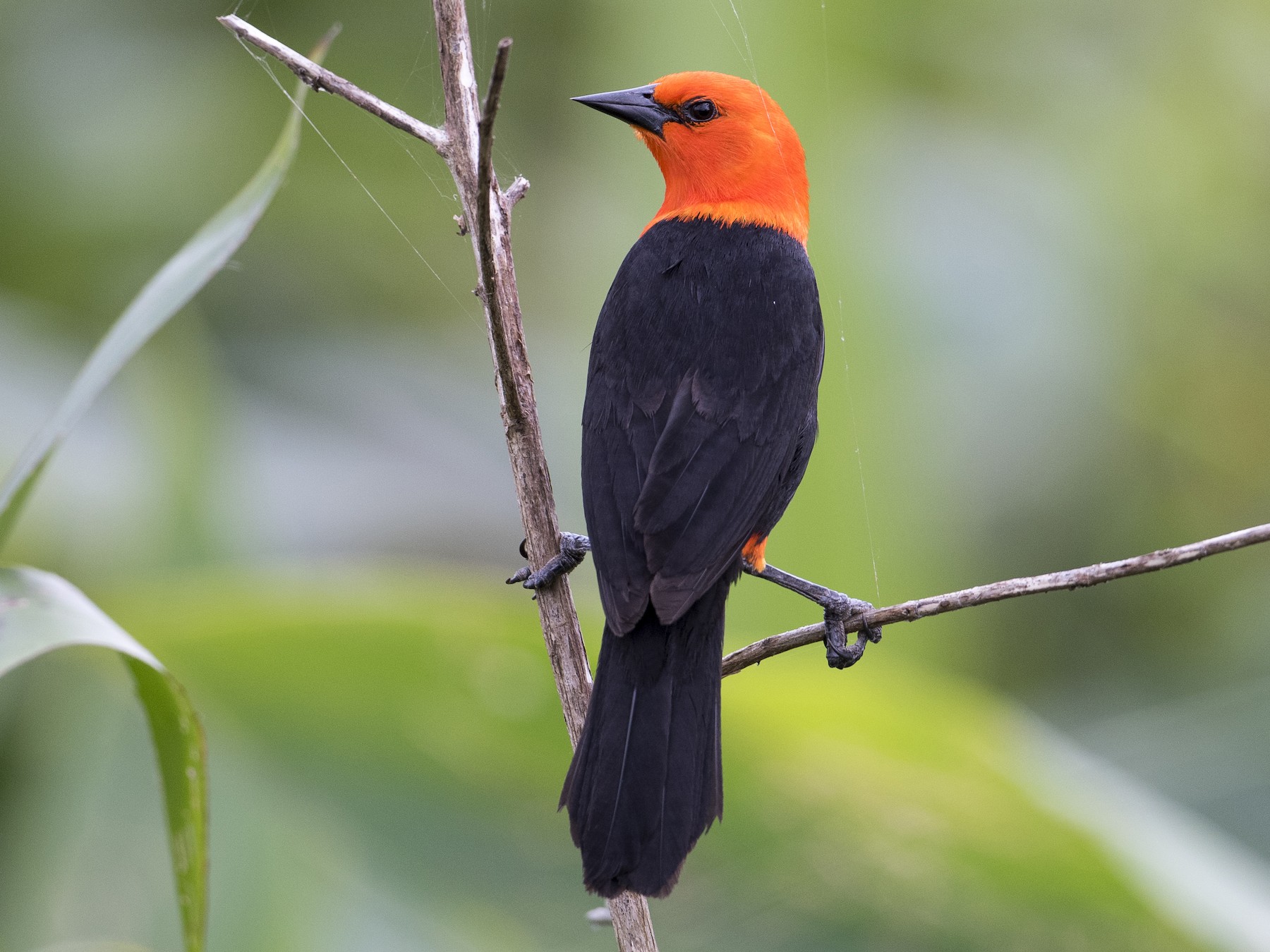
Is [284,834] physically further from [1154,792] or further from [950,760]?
[1154,792]

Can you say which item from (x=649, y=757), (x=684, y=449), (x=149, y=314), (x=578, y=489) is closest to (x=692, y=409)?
(x=684, y=449)

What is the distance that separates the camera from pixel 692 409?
6.46 ft

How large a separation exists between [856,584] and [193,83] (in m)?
2.96

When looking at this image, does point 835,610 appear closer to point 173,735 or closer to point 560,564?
point 560,564

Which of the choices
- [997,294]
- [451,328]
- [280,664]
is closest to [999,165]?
[997,294]

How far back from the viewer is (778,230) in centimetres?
236

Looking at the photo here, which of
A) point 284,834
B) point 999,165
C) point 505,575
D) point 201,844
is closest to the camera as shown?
point 201,844

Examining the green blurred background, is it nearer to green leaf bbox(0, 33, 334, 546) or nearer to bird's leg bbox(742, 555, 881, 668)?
bird's leg bbox(742, 555, 881, 668)

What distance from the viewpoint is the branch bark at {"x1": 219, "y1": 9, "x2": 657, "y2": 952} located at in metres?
1.59

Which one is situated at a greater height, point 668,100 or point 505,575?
point 668,100

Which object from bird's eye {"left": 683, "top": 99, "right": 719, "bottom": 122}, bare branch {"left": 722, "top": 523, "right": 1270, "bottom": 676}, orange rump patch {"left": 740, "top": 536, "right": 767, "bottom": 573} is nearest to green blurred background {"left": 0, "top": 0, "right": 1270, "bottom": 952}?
orange rump patch {"left": 740, "top": 536, "right": 767, "bottom": 573}

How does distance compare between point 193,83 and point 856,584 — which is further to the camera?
point 193,83

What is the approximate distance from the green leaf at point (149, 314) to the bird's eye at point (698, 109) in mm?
1005

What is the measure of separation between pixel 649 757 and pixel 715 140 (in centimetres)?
132
